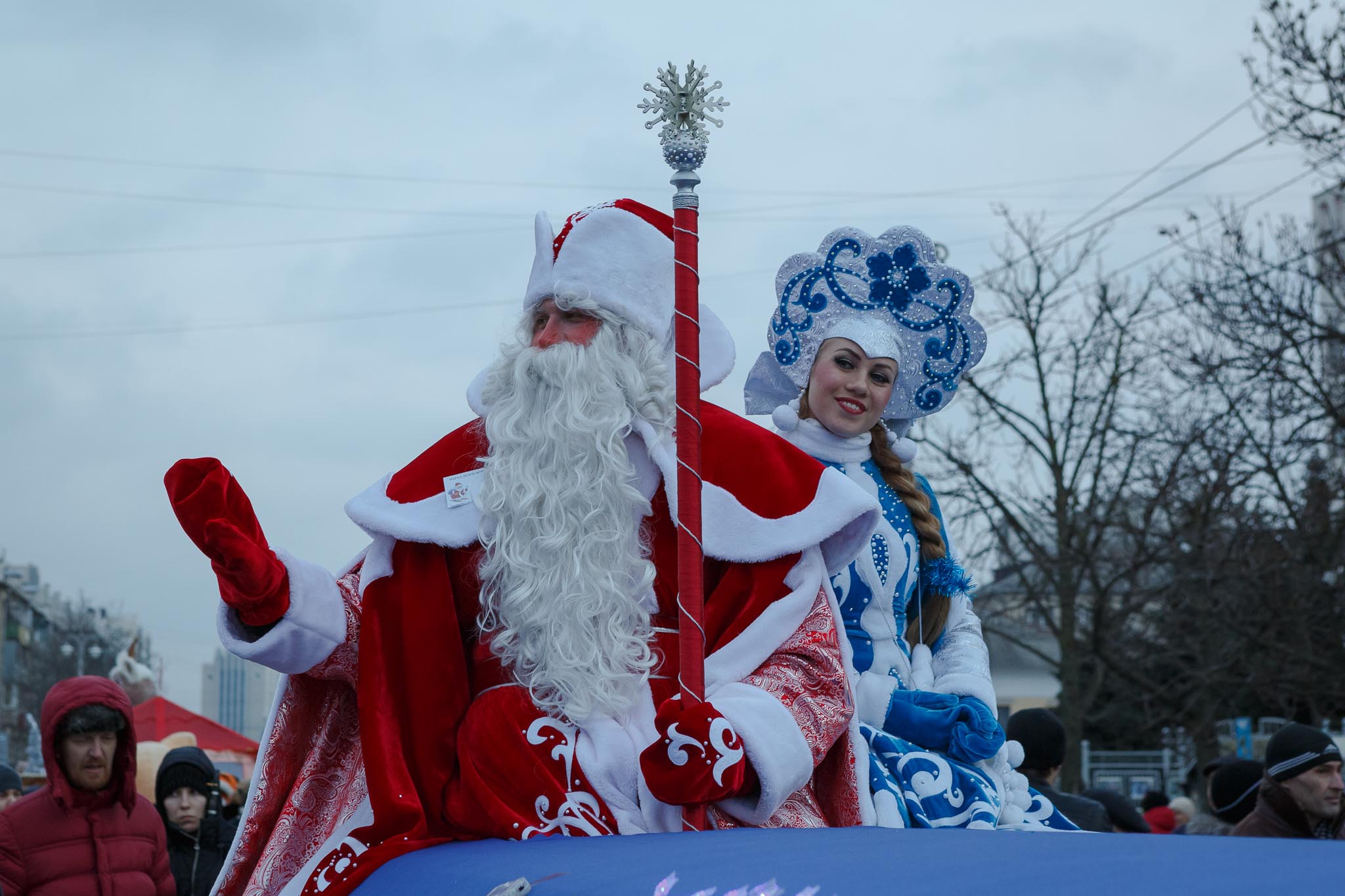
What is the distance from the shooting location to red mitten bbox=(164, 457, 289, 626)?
9.42 feet

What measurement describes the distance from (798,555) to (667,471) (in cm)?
33

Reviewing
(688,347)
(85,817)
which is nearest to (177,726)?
(85,817)

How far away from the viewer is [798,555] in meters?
3.16

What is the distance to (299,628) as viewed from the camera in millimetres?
3092

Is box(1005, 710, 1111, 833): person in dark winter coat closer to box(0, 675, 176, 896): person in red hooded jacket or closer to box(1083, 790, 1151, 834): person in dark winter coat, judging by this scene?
box(1083, 790, 1151, 834): person in dark winter coat

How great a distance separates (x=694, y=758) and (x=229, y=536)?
3.20 feet

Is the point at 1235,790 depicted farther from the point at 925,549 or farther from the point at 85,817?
the point at 85,817

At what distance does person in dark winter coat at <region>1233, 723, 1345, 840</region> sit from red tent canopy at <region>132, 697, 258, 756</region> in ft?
23.4

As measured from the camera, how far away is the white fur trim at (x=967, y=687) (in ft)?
12.0

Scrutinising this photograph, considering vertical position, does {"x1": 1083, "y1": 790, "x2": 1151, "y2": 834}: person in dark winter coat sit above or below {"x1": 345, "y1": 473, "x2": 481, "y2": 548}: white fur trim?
below

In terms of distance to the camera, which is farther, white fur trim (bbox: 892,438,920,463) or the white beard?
white fur trim (bbox: 892,438,920,463)

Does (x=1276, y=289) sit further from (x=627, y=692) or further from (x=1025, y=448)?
(x=627, y=692)

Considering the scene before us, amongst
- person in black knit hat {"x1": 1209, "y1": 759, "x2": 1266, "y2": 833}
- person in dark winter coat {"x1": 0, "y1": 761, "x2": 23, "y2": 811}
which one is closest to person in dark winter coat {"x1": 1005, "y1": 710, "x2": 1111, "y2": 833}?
person in black knit hat {"x1": 1209, "y1": 759, "x2": 1266, "y2": 833}

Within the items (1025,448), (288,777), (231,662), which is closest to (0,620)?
(231,662)
